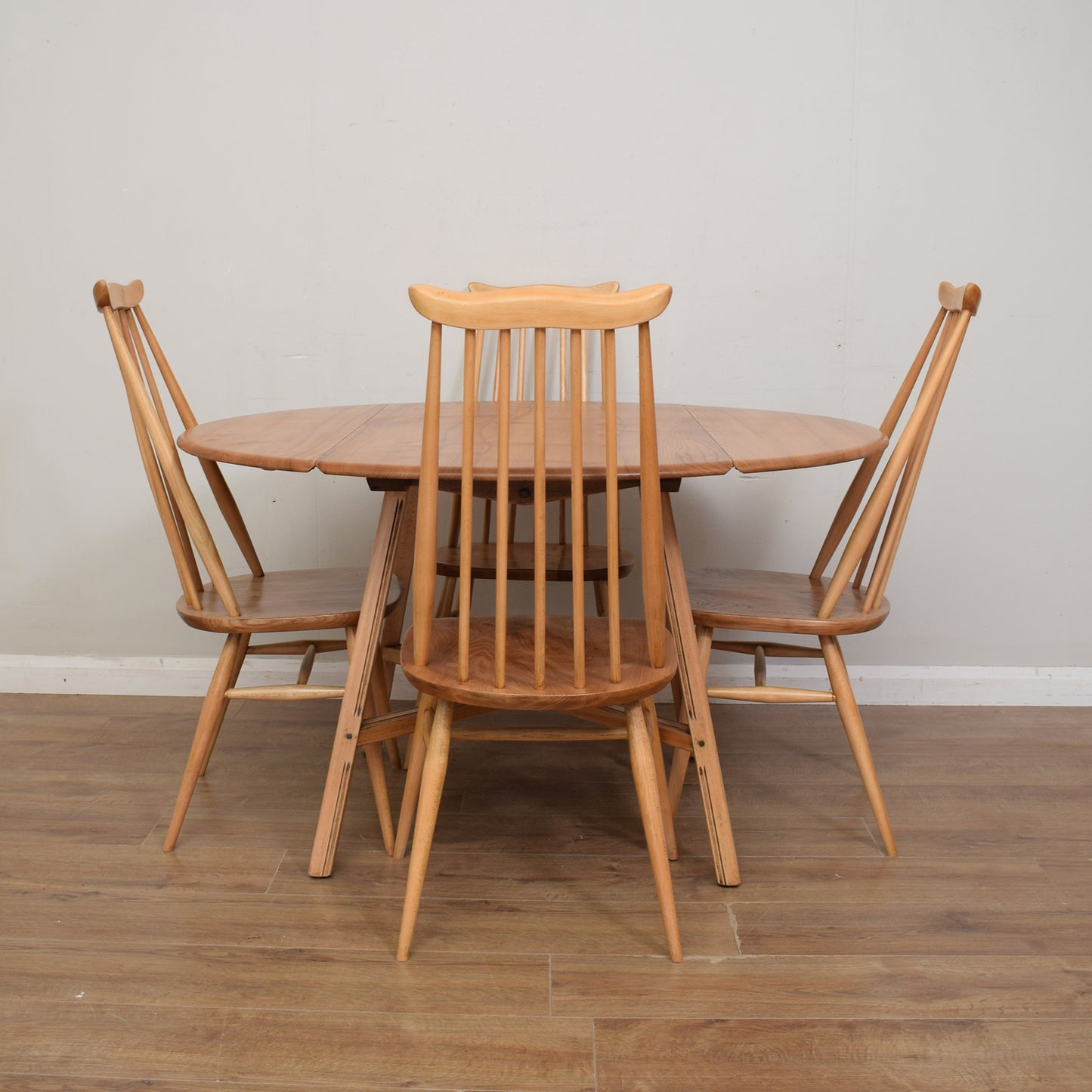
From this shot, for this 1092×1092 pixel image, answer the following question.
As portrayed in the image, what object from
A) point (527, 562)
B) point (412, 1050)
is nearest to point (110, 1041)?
point (412, 1050)

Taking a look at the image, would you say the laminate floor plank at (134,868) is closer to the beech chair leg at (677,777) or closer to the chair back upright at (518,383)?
the beech chair leg at (677,777)

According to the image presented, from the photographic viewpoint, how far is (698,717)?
1.75 m

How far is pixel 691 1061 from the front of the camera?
4.32 ft

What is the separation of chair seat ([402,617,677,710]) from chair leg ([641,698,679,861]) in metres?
0.08

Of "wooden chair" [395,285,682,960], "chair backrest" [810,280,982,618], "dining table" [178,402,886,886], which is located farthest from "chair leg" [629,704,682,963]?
"chair backrest" [810,280,982,618]

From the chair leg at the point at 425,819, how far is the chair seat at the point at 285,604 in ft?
1.16

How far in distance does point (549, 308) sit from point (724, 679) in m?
1.57

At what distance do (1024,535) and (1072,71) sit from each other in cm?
107

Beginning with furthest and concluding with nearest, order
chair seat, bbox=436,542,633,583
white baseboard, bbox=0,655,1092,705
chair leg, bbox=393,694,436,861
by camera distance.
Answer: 1. white baseboard, bbox=0,655,1092,705
2. chair seat, bbox=436,542,633,583
3. chair leg, bbox=393,694,436,861

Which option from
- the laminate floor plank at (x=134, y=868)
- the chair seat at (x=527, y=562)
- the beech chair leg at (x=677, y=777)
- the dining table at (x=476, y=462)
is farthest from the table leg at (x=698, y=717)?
the laminate floor plank at (x=134, y=868)

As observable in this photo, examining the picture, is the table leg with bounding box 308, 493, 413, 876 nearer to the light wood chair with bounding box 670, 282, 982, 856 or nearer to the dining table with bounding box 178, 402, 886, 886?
the dining table with bounding box 178, 402, 886, 886

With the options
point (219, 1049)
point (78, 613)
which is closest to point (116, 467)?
point (78, 613)

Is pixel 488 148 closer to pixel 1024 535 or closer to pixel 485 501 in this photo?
pixel 485 501

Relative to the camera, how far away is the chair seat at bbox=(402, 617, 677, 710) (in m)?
1.43
